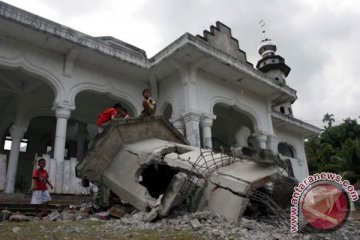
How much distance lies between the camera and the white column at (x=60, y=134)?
8.54 m

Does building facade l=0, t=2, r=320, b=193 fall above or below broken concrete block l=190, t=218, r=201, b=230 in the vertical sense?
above

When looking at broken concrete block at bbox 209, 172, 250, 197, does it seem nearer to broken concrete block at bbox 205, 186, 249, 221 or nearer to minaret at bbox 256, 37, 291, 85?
broken concrete block at bbox 205, 186, 249, 221

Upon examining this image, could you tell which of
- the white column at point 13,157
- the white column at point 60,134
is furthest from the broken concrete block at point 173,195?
the white column at point 13,157

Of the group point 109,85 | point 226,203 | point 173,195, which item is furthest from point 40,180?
point 109,85

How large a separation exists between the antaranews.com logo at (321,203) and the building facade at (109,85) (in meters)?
3.22

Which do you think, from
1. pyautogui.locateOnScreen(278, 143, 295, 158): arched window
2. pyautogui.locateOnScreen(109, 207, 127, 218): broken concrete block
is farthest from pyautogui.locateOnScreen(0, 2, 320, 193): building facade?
pyautogui.locateOnScreen(109, 207, 127, 218): broken concrete block

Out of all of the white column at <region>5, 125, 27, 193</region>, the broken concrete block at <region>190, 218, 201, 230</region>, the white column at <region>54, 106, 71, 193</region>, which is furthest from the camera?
the white column at <region>5, 125, 27, 193</region>

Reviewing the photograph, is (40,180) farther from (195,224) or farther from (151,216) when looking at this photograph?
(195,224)

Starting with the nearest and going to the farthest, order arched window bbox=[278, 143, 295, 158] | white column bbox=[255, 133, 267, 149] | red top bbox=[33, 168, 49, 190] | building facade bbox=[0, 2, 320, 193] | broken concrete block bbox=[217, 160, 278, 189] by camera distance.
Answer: broken concrete block bbox=[217, 160, 278, 189] → red top bbox=[33, 168, 49, 190] → building facade bbox=[0, 2, 320, 193] → white column bbox=[255, 133, 267, 149] → arched window bbox=[278, 143, 295, 158]

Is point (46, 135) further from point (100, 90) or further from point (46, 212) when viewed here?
point (46, 212)

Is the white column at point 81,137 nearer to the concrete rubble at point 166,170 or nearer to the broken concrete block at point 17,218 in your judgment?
the concrete rubble at point 166,170

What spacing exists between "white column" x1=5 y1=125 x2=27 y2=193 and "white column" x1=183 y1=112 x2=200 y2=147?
5949 mm

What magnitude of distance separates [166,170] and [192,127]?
453cm

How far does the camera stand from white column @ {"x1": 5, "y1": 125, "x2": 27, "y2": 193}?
1050 cm
